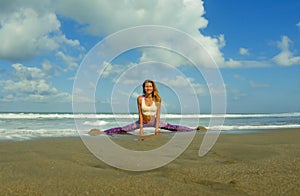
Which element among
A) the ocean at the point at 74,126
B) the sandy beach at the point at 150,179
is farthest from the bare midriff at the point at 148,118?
the sandy beach at the point at 150,179

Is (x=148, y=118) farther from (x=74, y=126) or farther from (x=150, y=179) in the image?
(x=150, y=179)

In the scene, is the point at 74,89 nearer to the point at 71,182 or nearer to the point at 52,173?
the point at 52,173

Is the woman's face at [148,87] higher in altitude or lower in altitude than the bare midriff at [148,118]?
higher

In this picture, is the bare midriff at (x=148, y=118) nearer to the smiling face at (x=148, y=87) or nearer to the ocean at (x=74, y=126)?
the smiling face at (x=148, y=87)

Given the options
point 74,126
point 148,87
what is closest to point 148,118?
point 148,87

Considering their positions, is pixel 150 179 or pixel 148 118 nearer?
pixel 150 179

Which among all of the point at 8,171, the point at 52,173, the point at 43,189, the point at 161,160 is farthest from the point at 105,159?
the point at 43,189

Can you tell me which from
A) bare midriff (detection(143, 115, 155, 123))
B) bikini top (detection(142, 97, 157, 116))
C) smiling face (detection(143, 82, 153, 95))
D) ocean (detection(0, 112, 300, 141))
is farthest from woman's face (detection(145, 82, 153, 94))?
ocean (detection(0, 112, 300, 141))

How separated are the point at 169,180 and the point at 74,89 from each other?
232 centimetres

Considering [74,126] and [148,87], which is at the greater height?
[148,87]

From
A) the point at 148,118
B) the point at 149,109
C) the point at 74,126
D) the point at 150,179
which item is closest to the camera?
the point at 150,179

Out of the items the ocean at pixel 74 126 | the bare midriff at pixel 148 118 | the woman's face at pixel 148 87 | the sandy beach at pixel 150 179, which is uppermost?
the woman's face at pixel 148 87

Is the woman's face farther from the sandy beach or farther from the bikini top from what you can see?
the sandy beach

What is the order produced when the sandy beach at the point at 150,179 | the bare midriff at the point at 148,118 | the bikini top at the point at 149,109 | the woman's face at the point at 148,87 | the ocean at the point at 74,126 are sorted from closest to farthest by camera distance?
the sandy beach at the point at 150,179 < the ocean at the point at 74,126 < the woman's face at the point at 148,87 < the bikini top at the point at 149,109 < the bare midriff at the point at 148,118
